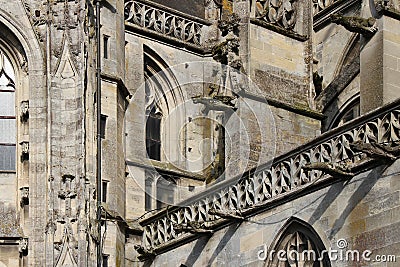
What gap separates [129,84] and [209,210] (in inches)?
184

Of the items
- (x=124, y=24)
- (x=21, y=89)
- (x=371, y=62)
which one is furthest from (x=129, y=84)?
(x=371, y=62)

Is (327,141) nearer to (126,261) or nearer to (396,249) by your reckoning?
(396,249)

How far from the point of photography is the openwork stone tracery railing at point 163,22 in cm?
2819

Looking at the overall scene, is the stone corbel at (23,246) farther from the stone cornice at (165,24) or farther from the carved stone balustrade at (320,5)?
the carved stone balustrade at (320,5)

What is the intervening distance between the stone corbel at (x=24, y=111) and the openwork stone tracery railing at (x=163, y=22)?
12.9 feet

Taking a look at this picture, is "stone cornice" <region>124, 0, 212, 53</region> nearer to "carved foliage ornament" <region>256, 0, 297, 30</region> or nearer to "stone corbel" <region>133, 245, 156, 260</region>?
"carved foliage ornament" <region>256, 0, 297, 30</region>

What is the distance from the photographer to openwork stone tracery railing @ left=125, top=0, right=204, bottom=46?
28188mm

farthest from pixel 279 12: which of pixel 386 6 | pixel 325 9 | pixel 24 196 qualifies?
pixel 24 196

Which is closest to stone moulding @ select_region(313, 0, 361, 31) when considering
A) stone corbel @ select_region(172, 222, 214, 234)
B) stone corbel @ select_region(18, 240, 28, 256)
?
stone corbel @ select_region(172, 222, 214, 234)

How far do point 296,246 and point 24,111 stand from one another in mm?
4845

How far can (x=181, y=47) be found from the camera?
29047 mm

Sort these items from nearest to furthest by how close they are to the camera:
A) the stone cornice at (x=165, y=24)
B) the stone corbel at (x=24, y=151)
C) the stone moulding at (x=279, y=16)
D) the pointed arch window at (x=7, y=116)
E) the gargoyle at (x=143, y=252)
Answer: the stone corbel at (x=24, y=151), the pointed arch window at (x=7, y=116), the gargoyle at (x=143, y=252), the stone moulding at (x=279, y=16), the stone cornice at (x=165, y=24)

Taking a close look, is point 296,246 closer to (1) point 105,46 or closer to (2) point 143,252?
(2) point 143,252

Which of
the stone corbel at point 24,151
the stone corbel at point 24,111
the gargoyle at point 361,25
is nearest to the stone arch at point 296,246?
the gargoyle at point 361,25
